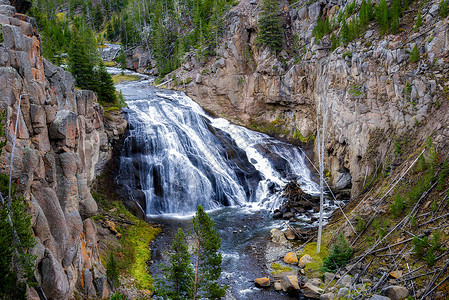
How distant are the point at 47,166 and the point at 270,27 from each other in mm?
43076

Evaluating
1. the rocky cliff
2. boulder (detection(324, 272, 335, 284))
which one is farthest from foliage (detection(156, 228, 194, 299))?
the rocky cliff

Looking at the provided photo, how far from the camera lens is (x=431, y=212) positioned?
648 inches

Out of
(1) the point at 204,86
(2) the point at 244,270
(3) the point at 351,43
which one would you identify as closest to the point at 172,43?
(1) the point at 204,86

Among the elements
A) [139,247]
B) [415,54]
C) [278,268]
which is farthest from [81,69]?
[415,54]

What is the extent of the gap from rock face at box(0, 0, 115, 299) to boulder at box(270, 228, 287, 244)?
1295 centimetres

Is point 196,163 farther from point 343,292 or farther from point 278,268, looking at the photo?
point 343,292

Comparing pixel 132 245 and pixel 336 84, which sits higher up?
pixel 336 84

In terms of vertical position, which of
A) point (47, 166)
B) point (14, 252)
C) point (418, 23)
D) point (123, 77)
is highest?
point (123, 77)

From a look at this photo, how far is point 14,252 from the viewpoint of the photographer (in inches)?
362

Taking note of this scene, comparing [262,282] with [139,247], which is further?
[139,247]

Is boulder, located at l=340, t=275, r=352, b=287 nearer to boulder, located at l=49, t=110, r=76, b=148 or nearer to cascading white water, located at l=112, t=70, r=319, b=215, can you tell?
cascading white water, located at l=112, t=70, r=319, b=215

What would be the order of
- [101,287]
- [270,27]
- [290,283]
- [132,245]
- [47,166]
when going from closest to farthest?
[47,166] → [101,287] → [290,283] → [132,245] → [270,27]

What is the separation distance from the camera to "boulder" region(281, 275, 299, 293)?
17578mm

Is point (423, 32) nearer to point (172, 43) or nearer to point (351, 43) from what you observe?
point (351, 43)
